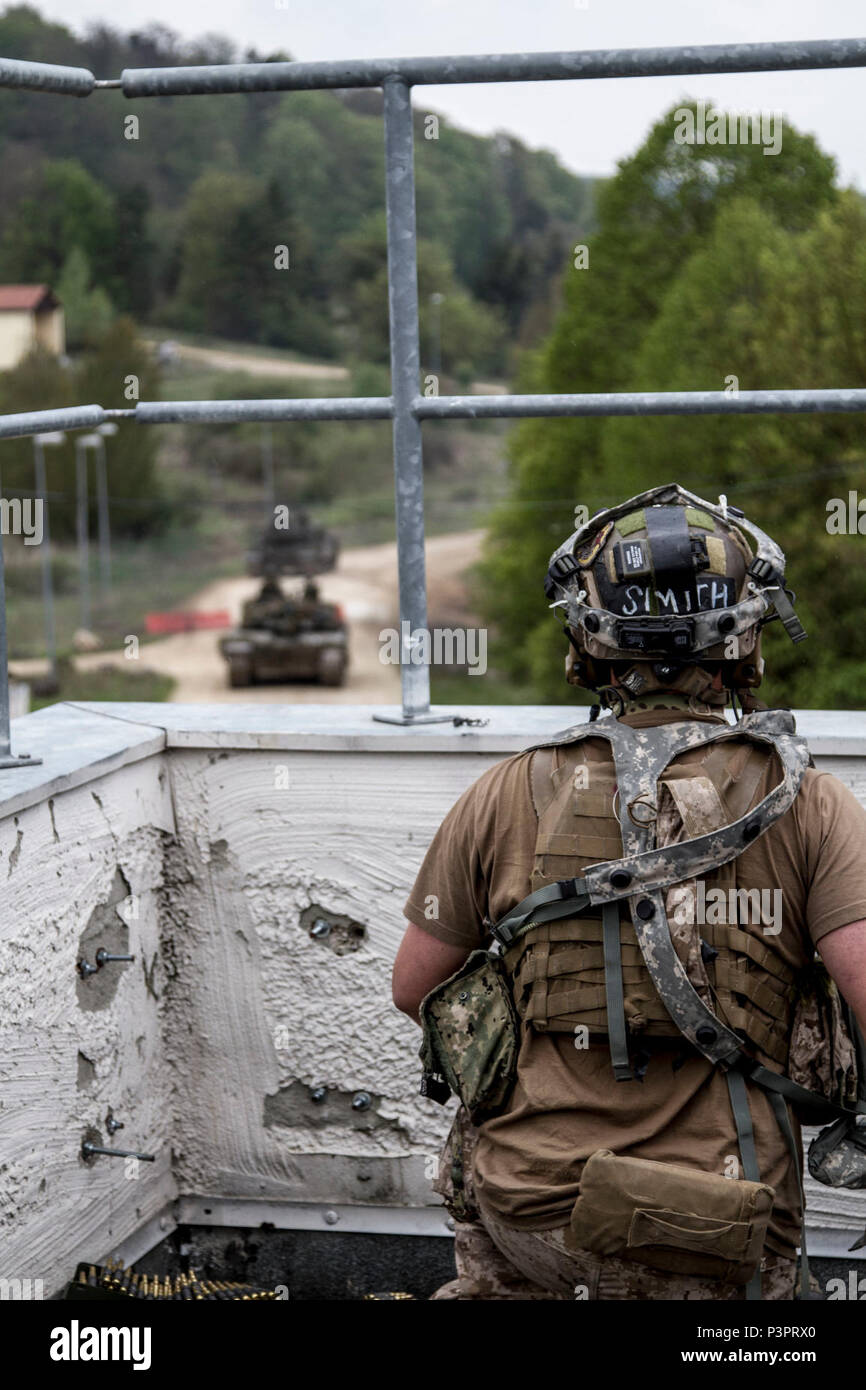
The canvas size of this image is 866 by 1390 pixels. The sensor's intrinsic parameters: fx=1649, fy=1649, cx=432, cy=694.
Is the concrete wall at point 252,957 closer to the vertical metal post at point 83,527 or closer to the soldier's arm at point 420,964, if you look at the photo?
the soldier's arm at point 420,964

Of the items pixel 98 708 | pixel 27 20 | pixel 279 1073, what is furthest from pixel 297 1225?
pixel 27 20

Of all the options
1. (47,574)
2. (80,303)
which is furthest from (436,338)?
(47,574)

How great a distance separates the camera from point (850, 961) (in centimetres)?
192

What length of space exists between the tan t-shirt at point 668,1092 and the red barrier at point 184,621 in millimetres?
53118

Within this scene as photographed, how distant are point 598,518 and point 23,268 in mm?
65366

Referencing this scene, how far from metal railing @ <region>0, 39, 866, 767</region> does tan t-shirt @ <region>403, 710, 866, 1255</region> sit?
0.75m

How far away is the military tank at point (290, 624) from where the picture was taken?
33.9 m

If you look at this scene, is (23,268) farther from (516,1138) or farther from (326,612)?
(516,1138)

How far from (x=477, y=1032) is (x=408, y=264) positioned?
127 cm

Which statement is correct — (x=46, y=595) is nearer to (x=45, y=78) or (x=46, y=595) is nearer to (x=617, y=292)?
(x=617, y=292)

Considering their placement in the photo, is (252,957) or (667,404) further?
(252,957)

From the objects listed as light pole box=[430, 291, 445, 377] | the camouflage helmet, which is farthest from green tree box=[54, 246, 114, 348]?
the camouflage helmet

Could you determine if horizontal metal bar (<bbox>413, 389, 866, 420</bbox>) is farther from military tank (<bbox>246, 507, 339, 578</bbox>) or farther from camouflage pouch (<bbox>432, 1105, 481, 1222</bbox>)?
military tank (<bbox>246, 507, 339, 578</bbox>)

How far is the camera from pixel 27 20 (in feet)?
239
